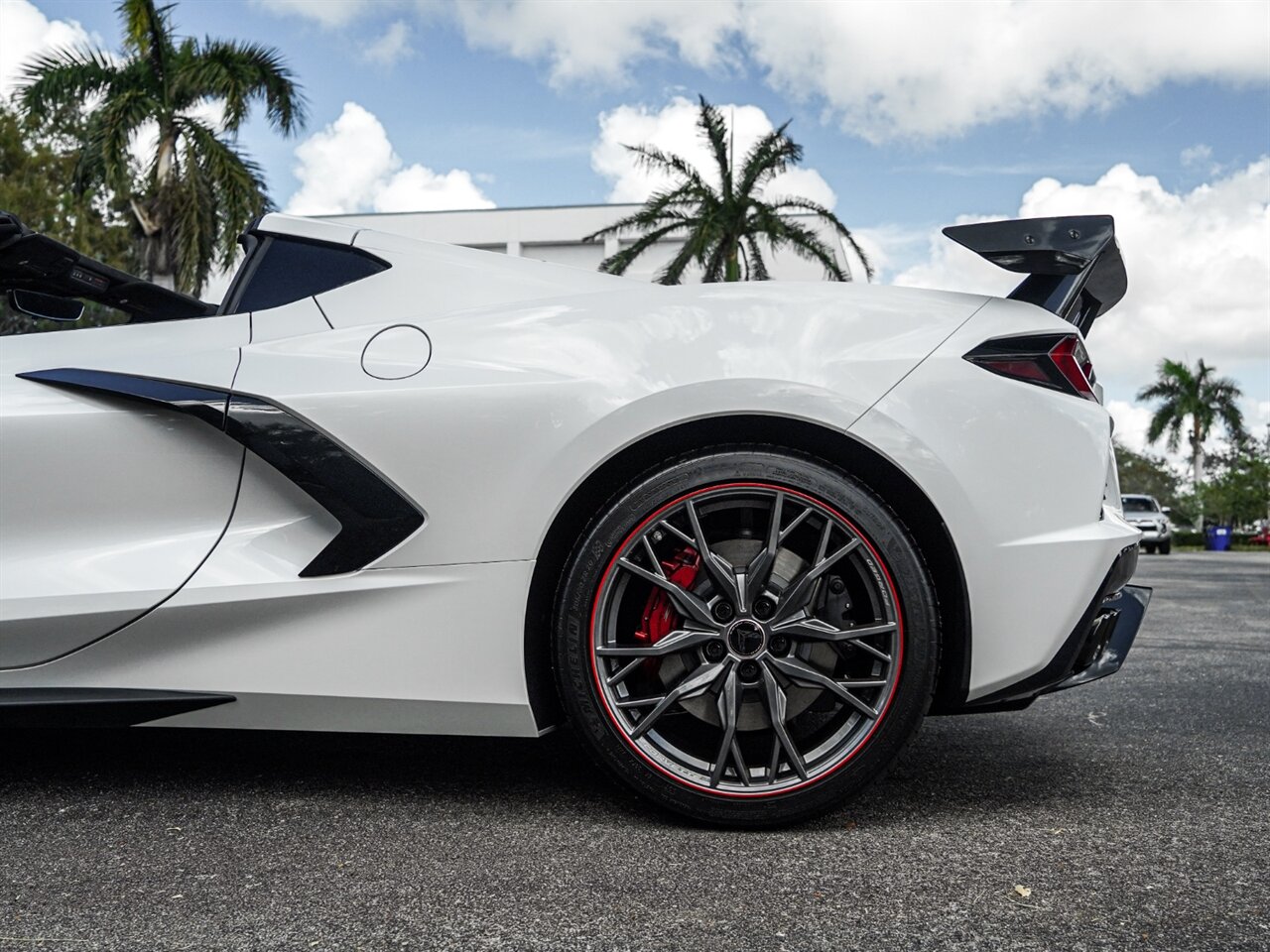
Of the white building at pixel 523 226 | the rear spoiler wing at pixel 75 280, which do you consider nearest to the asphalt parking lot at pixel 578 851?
the rear spoiler wing at pixel 75 280

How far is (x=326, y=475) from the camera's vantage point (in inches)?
84.4

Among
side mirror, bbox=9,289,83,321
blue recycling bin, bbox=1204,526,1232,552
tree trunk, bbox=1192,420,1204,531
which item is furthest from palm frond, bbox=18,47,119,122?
tree trunk, bbox=1192,420,1204,531

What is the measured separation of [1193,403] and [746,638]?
5112cm

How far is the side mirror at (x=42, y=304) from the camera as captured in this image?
8.92 feet

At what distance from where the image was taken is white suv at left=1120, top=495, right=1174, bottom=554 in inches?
1141

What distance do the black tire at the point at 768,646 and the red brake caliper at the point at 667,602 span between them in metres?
0.06

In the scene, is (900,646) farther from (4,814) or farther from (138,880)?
(4,814)

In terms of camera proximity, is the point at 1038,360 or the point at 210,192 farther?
the point at 210,192

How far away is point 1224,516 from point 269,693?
5476 cm

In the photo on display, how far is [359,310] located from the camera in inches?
90.2

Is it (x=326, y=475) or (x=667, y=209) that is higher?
(x=667, y=209)

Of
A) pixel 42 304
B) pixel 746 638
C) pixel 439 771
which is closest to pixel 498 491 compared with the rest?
pixel 746 638

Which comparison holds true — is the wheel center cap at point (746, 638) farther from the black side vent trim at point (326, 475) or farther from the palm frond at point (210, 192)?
the palm frond at point (210, 192)

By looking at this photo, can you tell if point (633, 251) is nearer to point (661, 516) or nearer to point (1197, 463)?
point (661, 516)
